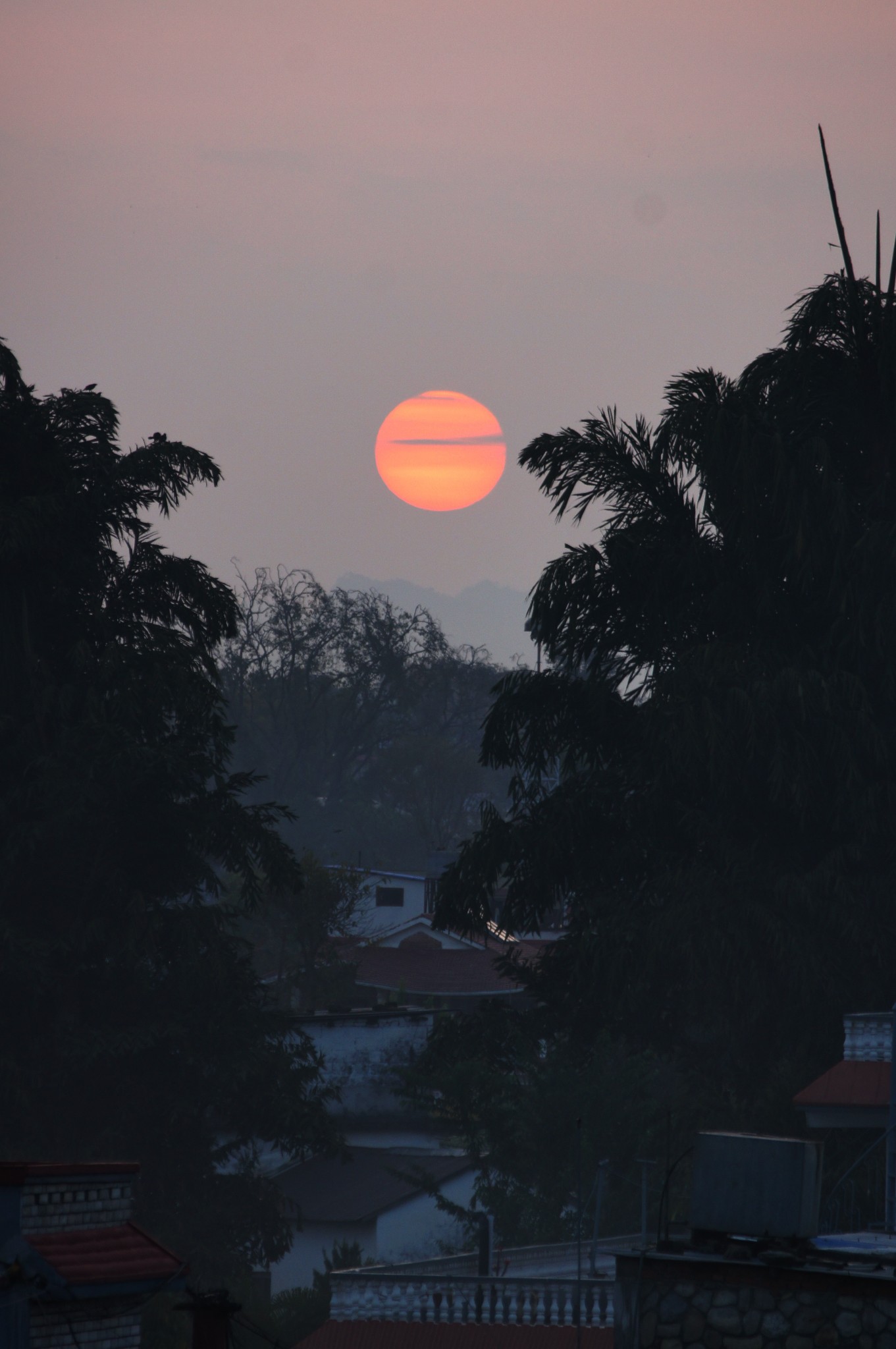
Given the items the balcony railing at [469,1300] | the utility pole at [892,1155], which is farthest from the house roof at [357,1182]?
the utility pole at [892,1155]

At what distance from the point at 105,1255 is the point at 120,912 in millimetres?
21204

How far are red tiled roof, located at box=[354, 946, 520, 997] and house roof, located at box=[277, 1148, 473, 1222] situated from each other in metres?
16.8

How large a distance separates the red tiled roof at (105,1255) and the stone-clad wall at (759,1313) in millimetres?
3667

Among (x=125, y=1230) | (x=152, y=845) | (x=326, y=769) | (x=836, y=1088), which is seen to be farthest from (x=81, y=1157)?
(x=326, y=769)

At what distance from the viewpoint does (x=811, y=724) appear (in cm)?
3300

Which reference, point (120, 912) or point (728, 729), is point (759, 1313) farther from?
point (120, 912)

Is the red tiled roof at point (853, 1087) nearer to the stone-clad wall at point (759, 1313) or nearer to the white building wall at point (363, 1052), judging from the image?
the stone-clad wall at point (759, 1313)

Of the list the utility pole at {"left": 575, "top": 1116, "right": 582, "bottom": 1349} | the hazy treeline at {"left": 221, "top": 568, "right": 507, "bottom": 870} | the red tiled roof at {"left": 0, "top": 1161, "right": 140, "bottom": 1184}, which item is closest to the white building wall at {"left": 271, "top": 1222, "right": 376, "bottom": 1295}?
the utility pole at {"left": 575, "top": 1116, "right": 582, "bottom": 1349}

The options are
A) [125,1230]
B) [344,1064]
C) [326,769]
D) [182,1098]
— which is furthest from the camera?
[326,769]

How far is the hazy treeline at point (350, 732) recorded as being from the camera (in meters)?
119

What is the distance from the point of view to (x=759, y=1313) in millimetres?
12367

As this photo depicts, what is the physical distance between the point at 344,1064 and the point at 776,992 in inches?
1008

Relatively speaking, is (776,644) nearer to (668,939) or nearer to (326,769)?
(668,939)

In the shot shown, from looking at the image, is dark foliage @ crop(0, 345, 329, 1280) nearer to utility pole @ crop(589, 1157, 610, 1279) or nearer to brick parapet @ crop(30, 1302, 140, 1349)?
utility pole @ crop(589, 1157, 610, 1279)
